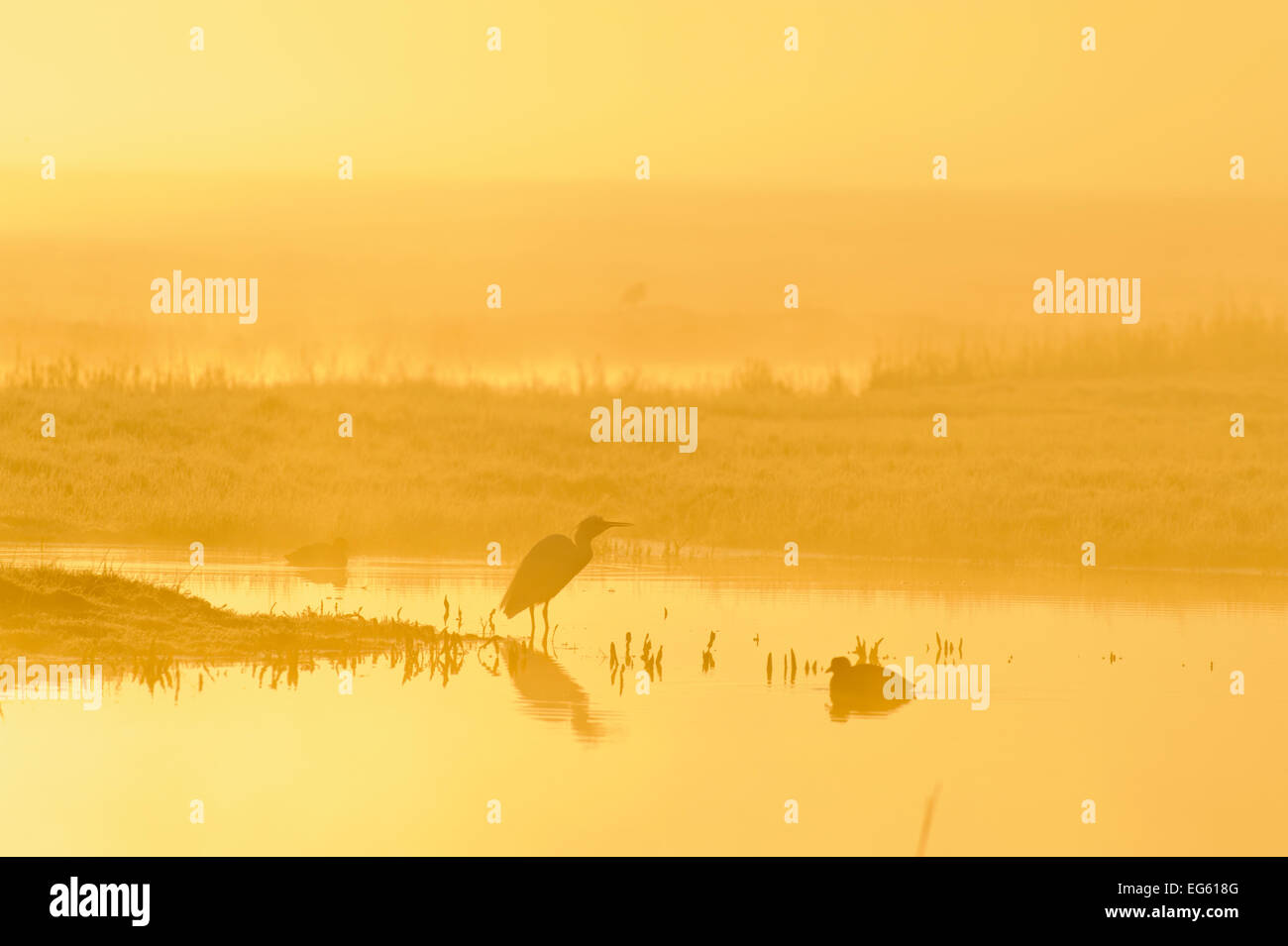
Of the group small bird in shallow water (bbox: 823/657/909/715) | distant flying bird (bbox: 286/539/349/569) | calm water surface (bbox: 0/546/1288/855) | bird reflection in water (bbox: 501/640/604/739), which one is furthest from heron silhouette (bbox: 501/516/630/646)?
distant flying bird (bbox: 286/539/349/569)

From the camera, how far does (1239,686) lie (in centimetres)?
1669

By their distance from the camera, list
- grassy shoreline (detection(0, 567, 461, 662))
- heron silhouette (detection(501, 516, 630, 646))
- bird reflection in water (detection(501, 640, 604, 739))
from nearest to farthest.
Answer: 1. bird reflection in water (detection(501, 640, 604, 739))
2. grassy shoreline (detection(0, 567, 461, 662))
3. heron silhouette (detection(501, 516, 630, 646))

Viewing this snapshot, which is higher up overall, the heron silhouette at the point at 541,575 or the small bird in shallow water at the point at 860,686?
the heron silhouette at the point at 541,575

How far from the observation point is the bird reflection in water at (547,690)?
14.2 m

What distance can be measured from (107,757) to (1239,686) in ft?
34.6

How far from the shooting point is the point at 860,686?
1548cm

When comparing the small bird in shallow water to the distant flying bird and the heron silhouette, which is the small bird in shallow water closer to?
the heron silhouette

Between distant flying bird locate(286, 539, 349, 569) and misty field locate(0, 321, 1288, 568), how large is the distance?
509 centimetres

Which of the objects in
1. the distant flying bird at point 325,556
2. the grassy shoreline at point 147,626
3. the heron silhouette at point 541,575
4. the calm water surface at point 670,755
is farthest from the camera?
the distant flying bird at point 325,556

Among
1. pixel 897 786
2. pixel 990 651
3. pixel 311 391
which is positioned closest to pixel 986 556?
pixel 990 651

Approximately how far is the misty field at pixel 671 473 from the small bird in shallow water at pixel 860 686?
17.2 meters

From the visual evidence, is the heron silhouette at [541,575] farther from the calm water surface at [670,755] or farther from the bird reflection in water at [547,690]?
the bird reflection in water at [547,690]

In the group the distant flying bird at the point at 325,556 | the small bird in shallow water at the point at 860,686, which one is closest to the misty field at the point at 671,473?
the distant flying bird at the point at 325,556

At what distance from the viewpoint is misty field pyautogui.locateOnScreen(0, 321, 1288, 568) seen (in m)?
34.7
